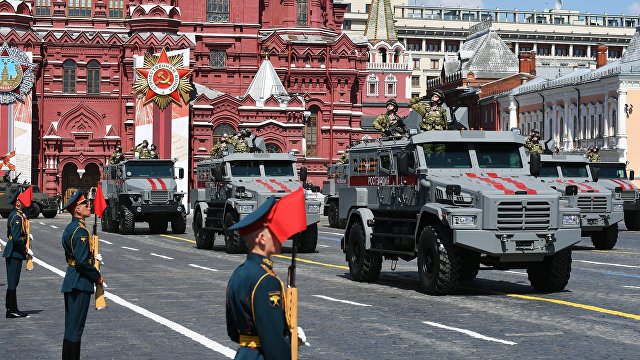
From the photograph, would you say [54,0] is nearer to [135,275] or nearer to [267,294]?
[135,275]

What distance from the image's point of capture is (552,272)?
19.5 metres

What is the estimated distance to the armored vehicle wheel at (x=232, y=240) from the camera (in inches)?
1236

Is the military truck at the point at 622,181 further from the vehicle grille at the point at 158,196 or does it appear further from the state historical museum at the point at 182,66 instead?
the state historical museum at the point at 182,66

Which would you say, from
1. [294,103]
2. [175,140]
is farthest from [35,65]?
[294,103]

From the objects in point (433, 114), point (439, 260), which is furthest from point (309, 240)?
point (439, 260)

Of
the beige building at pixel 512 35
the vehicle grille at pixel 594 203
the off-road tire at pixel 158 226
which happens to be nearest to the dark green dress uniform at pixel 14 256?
the vehicle grille at pixel 594 203

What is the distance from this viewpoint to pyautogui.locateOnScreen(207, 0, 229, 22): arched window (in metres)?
95.3

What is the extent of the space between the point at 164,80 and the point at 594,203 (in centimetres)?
5770

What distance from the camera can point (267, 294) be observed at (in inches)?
254

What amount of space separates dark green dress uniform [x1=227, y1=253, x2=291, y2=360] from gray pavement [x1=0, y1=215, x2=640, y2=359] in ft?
21.4

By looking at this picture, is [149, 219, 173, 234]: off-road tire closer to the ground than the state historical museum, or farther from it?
closer to the ground

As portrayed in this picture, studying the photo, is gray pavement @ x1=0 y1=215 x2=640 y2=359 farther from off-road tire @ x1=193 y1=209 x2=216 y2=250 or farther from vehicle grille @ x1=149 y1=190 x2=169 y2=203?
vehicle grille @ x1=149 y1=190 x2=169 y2=203

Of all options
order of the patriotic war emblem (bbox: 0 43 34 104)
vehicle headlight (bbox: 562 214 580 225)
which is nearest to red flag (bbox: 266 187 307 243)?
vehicle headlight (bbox: 562 214 580 225)

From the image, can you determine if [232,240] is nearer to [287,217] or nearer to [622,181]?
[622,181]
